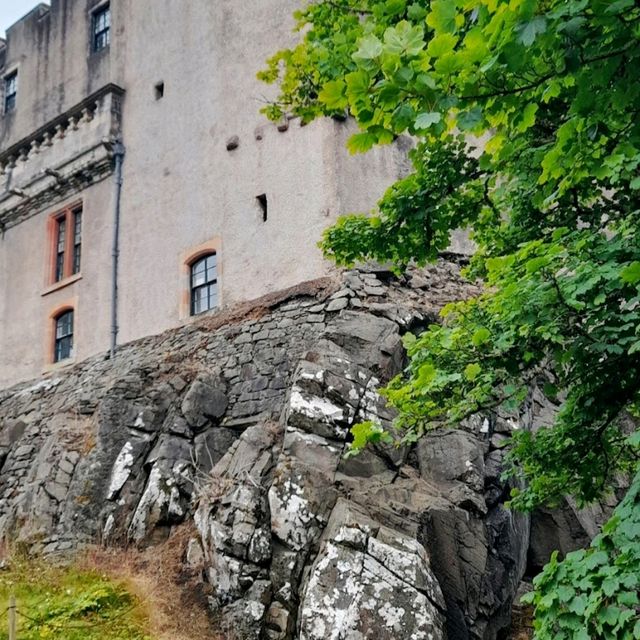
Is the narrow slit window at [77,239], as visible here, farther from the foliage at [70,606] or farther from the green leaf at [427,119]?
the green leaf at [427,119]

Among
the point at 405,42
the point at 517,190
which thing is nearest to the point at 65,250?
the point at 517,190

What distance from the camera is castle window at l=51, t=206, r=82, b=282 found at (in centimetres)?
1975

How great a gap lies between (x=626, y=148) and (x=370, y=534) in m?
6.29

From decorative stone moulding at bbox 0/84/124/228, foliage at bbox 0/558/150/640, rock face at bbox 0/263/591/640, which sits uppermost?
decorative stone moulding at bbox 0/84/124/228

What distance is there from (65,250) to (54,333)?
2086 millimetres

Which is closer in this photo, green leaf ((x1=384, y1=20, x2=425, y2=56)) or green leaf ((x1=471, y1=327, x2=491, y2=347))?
green leaf ((x1=384, y1=20, x2=425, y2=56))

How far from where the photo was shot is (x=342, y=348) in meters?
12.6

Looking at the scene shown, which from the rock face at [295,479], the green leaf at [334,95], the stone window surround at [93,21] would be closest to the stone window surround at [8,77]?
the stone window surround at [93,21]

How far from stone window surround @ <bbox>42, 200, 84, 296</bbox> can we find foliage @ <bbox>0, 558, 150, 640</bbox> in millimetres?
9254

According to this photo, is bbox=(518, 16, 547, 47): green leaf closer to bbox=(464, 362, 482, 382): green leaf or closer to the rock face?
bbox=(464, 362, 482, 382): green leaf

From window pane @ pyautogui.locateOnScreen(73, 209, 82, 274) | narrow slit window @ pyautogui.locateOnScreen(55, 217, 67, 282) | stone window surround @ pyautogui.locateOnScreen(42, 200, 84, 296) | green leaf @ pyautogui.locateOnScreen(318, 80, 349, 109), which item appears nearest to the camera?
green leaf @ pyautogui.locateOnScreen(318, 80, 349, 109)

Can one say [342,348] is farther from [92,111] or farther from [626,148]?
[92,111]

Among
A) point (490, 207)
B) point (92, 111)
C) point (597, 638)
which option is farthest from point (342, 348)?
point (92, 111)

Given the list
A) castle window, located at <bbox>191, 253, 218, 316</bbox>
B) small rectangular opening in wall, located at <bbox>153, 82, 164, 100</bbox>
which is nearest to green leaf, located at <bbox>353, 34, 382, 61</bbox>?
castle window, located at <bbox>191, 253, 218, 316</bbox>
